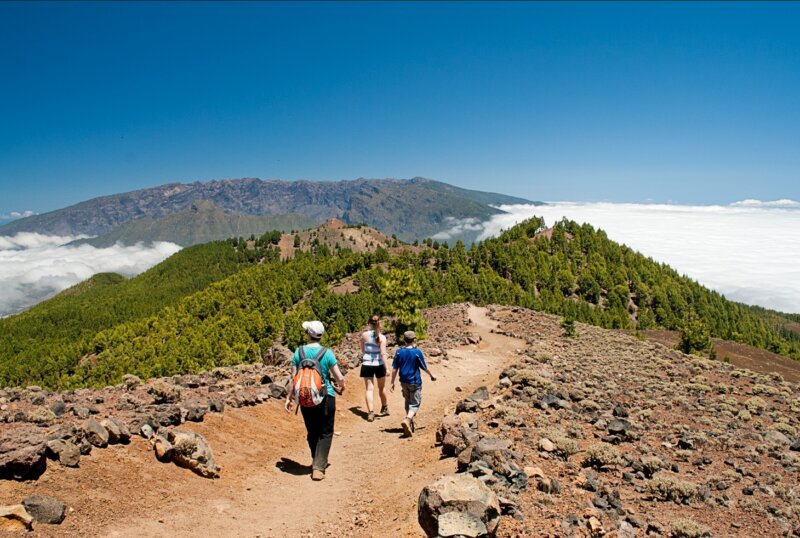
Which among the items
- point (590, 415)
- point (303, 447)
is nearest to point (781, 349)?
point (590, 415)

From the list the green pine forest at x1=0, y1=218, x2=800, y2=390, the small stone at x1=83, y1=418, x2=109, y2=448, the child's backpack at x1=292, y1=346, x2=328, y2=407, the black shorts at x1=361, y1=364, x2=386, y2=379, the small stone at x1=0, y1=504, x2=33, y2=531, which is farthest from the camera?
the green pine forest at x1=0, y1=218, x2=800, y2=390

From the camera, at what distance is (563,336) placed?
4103 centimetres

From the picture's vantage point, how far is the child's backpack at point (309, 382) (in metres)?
8.86

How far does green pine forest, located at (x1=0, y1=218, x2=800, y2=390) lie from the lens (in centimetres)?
8788

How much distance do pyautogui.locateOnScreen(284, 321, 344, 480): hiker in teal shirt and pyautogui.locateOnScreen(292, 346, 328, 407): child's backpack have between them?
0.08 metres

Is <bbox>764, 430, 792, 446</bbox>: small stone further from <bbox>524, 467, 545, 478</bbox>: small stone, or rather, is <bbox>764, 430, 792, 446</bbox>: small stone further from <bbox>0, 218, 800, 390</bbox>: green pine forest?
<bbox>0, 218, 800, 390</bbox>: green pine forest

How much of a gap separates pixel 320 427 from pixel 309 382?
3.77 ft

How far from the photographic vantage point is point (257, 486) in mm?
8773

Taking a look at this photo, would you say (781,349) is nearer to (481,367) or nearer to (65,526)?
(481,367)

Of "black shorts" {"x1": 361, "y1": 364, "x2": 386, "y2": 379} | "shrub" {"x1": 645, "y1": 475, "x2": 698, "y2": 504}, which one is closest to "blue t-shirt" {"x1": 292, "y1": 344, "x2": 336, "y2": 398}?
"black shorts" {"x1": 361, "y1": 364, "x2": 386, "y2": 379}

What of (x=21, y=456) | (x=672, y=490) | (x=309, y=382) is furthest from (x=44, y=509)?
(x=672, y=490)

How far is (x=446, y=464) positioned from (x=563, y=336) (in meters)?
35.3

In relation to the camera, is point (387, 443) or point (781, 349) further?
point (781, 349)

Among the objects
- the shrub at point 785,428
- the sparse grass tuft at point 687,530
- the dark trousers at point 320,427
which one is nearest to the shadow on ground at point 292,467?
the dark trousers at point 320,427
